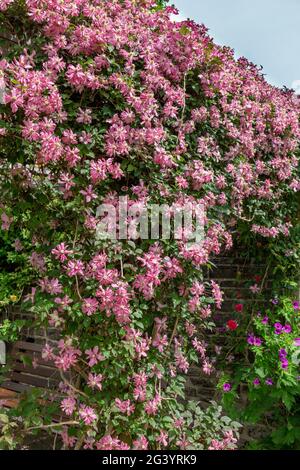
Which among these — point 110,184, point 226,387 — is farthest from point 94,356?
point 226,387

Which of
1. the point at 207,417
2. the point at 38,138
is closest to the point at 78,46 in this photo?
the point at 38,138

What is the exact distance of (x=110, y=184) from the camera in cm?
284

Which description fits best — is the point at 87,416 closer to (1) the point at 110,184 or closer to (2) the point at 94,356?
(2) the point at 94,356

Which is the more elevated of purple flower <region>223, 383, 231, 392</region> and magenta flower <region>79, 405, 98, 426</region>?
magenta flower <region>79, 405, 98, 426</region>

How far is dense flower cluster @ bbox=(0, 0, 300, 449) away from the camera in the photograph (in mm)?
2557

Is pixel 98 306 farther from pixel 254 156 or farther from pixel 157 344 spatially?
pixel 254 156

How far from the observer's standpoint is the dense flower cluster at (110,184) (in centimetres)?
256

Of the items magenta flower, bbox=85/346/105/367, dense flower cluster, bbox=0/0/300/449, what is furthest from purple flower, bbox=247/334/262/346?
magenta flower, bbox=85/346/105/367

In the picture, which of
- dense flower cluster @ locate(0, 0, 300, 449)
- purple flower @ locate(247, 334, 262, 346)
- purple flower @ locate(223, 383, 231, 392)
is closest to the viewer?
dense flower cluster @ locate(0, 0, 300, 449)

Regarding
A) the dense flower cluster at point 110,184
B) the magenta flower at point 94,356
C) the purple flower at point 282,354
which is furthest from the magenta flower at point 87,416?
the purple flower at point 282,354

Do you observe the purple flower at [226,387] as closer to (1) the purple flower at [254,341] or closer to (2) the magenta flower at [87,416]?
(1) the purple flower at [254,341]

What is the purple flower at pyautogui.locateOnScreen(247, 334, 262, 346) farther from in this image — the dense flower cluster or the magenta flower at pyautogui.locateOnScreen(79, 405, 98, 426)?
the magenta flower at pyautogui.locateOnScreen(79, 405, 98, 426)

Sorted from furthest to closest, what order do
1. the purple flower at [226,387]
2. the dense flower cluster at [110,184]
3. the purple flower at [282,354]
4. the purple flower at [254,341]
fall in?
the purple flower at [226,387], the purple flower at [254,341], the purple flower at [282,354], the dense flower cluster at [110,184]

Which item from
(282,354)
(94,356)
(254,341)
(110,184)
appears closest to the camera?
(94,356)
